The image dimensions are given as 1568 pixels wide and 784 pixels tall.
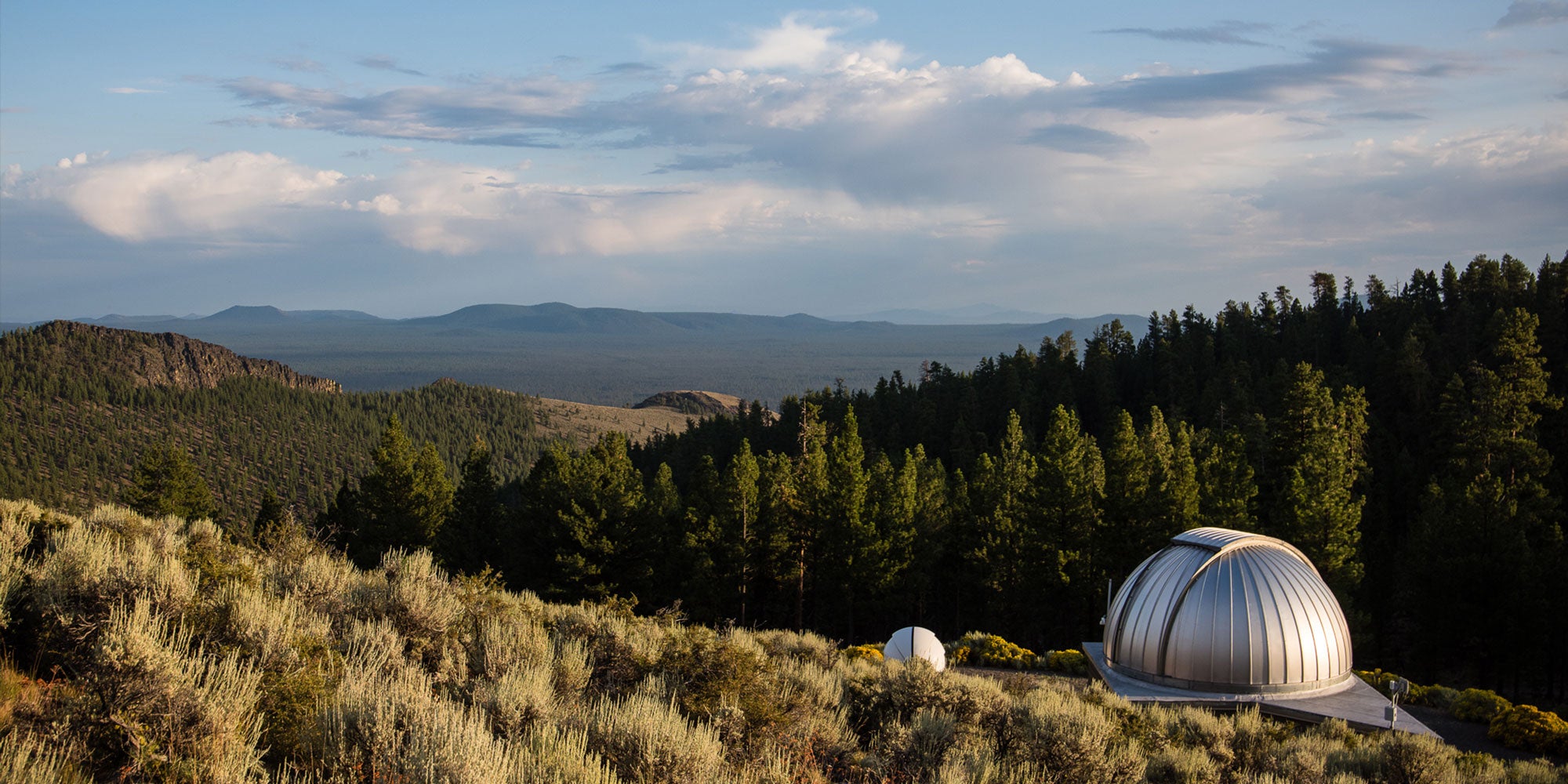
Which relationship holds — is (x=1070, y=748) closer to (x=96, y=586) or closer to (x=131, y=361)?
(x=96, y=586)

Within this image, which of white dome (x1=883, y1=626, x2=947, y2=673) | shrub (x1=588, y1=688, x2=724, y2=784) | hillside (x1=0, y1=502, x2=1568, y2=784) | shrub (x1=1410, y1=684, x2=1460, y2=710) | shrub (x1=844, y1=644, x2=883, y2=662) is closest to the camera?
hillside (x1=0, y1=502, x2=1568, y2=784)

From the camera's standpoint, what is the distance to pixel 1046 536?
32594 mm

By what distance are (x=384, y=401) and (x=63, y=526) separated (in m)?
133

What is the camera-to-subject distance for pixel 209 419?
375ft

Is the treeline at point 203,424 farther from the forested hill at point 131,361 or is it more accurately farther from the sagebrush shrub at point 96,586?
the sagebrush shrub at point 96,586

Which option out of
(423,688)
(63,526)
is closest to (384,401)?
(63,526)

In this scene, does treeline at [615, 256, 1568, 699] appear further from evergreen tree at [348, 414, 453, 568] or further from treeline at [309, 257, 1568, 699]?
evergreen tree at [348, 414, 453, 568]

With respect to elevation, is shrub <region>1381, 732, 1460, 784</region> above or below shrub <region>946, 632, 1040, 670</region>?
above

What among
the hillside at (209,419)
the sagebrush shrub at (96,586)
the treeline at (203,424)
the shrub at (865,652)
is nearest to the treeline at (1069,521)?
the shrub at (865,652)

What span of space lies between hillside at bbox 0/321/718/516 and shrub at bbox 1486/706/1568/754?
82.7 metres

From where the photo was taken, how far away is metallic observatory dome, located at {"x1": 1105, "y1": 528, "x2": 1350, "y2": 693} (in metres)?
17.9

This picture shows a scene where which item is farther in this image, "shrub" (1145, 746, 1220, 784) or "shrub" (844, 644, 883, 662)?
"shrub" (844, 644, 883, 662)

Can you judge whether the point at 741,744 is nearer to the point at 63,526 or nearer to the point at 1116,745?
the point at 1116,745

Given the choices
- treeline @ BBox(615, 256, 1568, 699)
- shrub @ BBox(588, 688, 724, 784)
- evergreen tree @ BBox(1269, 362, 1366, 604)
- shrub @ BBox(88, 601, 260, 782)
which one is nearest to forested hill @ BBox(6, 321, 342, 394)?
treeline @ BBox(615, 256, 1568, 699)
